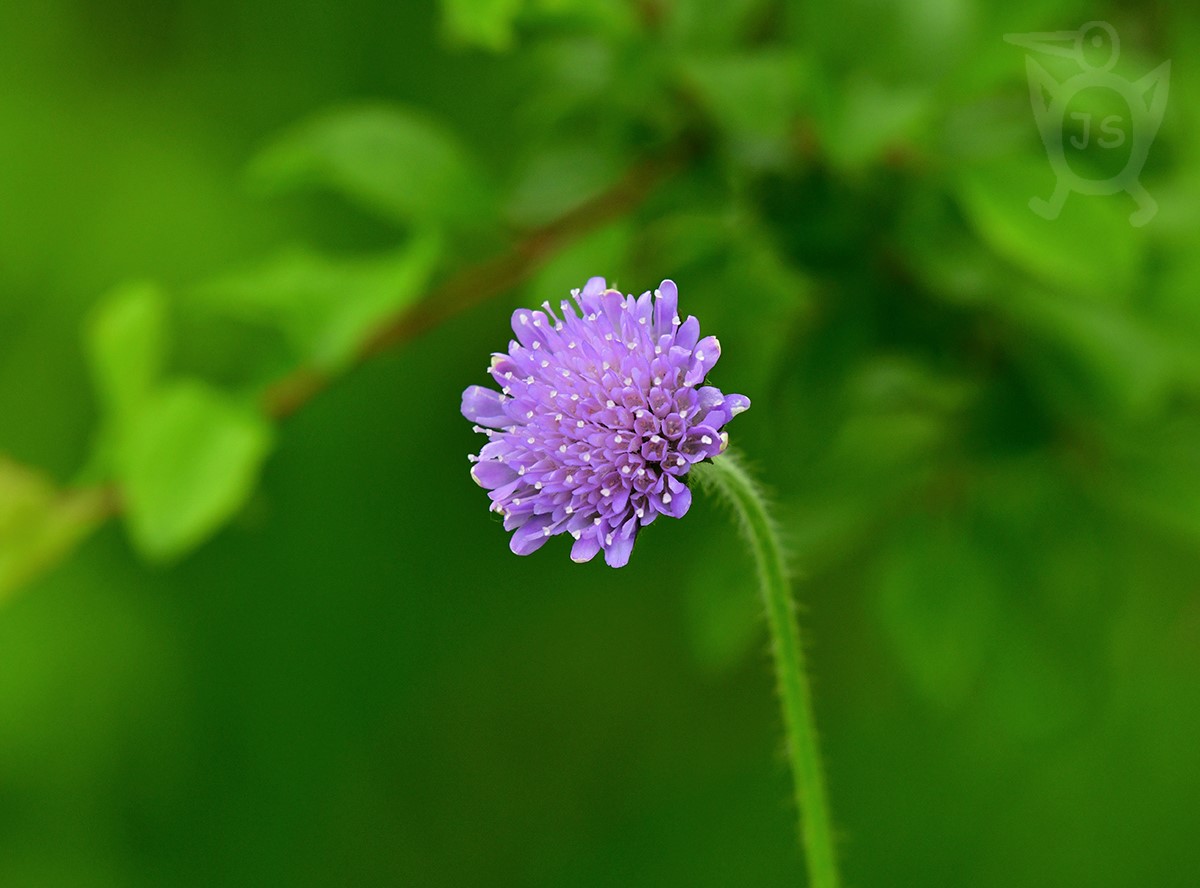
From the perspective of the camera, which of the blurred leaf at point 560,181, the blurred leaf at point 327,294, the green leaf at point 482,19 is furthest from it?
the blurred leaf at point 560,181

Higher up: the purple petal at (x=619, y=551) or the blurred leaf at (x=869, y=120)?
the blurred leaf at (x=869, y=120)

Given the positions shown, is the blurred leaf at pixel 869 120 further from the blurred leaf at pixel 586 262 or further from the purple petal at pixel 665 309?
the purple petal at pixel 665 309

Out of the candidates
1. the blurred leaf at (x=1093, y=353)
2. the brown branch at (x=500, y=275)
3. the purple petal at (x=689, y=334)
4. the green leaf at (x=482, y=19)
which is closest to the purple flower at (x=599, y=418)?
the purple petal at (x=689, y=334)

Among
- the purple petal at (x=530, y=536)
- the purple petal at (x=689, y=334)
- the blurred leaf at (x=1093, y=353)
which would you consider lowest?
the purple petal at (x=530, y=536)

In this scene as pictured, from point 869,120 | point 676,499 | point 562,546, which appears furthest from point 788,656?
point 562,546

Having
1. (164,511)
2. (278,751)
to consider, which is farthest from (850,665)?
(164,511)

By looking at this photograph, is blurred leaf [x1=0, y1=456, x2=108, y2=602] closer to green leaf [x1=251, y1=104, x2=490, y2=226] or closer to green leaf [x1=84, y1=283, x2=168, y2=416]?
green leaf [x1=84, y1=283, x2=168, y2=416]

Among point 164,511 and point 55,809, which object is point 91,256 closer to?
point 55,809

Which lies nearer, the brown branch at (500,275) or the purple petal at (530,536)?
the purple petal at (530,536)
